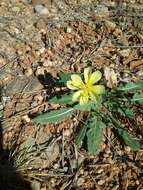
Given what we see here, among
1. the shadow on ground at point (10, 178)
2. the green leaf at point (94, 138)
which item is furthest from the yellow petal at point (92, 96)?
the shadow on ground at point (10, 178)

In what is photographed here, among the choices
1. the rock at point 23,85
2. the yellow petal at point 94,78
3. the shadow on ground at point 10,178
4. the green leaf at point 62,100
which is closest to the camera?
the shadow on ground at point 10,178

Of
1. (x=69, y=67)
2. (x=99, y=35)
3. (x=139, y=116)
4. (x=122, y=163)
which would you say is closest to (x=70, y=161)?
(x=122, y=163)

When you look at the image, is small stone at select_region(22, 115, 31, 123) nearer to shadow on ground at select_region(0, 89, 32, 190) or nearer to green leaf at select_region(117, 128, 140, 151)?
shadow on ground at select_region(0, 89, 32, 190)

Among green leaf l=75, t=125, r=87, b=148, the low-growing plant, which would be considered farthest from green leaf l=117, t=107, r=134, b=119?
green leaf l=75, t=125, r=87, b=148

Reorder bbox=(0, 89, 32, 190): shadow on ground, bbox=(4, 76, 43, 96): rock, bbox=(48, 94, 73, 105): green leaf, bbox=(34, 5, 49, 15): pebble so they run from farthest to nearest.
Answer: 1. bbox=(34, 5, 49, 15): pebble
2. bbox=(4, 76, 43, 96): rock
3. bbox=(48, 94, 73, 105): green leaf
4. bbox=(0, 89, 32, 190): shadow on ground

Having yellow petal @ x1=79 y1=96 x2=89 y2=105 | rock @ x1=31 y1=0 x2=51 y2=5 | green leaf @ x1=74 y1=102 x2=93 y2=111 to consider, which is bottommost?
green leaf @ x1=74 y1=102 x2=93 y2=111

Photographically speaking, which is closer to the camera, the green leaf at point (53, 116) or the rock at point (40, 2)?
the green leaf at point (53, 116)

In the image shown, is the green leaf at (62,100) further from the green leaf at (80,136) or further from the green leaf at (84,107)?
the green leaf at (80,136)
